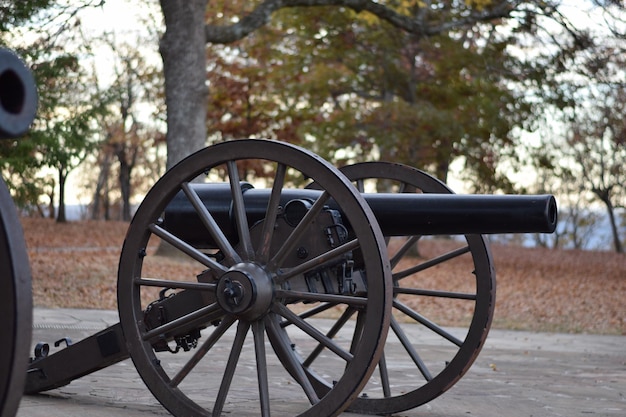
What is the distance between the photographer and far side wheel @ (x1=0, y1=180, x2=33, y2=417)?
261 cm

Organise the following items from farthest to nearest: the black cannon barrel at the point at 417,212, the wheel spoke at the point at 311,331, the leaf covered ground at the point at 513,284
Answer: the leaf covered ground at the point at 513,284 → the black cannon barrel at the point at 417,212 → the wheel spoke at the point at 311,331

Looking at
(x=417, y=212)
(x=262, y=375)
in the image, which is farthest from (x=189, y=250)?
(x=417, y=212)

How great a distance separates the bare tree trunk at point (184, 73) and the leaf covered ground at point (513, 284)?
221 centimetres

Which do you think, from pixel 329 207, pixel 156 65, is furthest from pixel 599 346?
pixel 156 65

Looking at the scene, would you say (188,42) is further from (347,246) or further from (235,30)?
(347,246)

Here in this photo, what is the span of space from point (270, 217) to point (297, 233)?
175 millimetres

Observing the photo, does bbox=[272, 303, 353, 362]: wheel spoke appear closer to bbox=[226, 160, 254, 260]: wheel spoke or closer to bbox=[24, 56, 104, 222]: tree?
bbox=[226, 160, 254, 260]: wheel spoke

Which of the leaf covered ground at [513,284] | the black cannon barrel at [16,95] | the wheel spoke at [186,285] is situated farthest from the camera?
the leaf covered ground at [513,284]

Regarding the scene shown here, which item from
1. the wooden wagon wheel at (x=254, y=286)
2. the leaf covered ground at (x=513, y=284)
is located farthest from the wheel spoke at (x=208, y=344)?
the leaf covered ground at (x=513, y=284)

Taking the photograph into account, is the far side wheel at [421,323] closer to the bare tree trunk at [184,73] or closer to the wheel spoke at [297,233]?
the wheel spoke at [297,233]

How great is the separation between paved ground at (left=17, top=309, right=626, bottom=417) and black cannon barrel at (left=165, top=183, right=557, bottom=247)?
3.74 feet

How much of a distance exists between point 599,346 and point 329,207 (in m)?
6.64

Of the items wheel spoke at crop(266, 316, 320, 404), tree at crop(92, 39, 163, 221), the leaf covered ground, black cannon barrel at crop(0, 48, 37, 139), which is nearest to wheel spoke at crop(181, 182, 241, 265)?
wheel spoke at crop(266, 316, 320, 404)

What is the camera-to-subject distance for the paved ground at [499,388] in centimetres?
562
